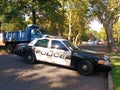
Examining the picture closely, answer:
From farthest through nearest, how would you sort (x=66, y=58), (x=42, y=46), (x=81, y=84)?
(x=42, y=46)
(x=66, y=58)
(x=81, y=84)

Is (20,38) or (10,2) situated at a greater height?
(10,2)

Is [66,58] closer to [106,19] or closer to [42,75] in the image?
[42,75]

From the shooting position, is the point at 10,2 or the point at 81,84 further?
the point at 10,2

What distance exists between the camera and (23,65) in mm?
15602

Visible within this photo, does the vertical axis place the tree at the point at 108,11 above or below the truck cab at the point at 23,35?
above

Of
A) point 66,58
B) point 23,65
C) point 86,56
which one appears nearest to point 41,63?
point 23,65

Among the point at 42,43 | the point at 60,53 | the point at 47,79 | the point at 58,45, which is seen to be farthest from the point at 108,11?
the point at 47,79

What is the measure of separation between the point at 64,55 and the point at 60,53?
289 millimetres

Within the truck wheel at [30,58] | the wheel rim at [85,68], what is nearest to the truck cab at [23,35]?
the truck wheel at [30,58]

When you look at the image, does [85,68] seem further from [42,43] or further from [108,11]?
[108,11]

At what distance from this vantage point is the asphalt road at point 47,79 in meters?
10.6

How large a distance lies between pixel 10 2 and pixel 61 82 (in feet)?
86.0

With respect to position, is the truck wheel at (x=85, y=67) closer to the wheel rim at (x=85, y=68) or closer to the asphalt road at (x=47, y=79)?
the wheel rim at (x=85, y=68)

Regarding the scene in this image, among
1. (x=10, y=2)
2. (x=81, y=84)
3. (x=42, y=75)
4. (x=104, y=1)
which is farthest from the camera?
(x=10, y=2)
